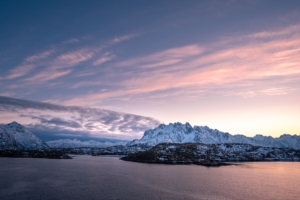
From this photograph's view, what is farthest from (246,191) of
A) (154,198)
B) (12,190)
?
(12,190)

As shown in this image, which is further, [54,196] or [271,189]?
[271,189]

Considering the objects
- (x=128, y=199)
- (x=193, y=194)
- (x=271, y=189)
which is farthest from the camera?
(x=271, y=189)

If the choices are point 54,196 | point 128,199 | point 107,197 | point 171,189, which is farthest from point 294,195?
point 54,196

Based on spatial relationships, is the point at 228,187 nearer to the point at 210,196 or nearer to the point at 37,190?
the point at 210,196

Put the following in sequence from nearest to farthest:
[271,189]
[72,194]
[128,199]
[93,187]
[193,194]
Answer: [128,199] < [72,194] < [193,194] < [93,187] < [271,189]

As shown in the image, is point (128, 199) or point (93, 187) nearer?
point (128, 199)

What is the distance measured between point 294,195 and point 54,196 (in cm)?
11291

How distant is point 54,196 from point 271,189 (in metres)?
112

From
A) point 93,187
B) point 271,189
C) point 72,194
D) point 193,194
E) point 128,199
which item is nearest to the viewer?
point 128,199

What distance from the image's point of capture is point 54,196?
89.0 metres

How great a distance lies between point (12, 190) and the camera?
9719 cm

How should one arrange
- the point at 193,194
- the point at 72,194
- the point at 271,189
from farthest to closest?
1. the point at 271,189
2. the point at 193,194
3. the point at 72,194

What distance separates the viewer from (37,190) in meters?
99.1

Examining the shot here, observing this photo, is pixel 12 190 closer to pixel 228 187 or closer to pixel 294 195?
pixel 228 187
